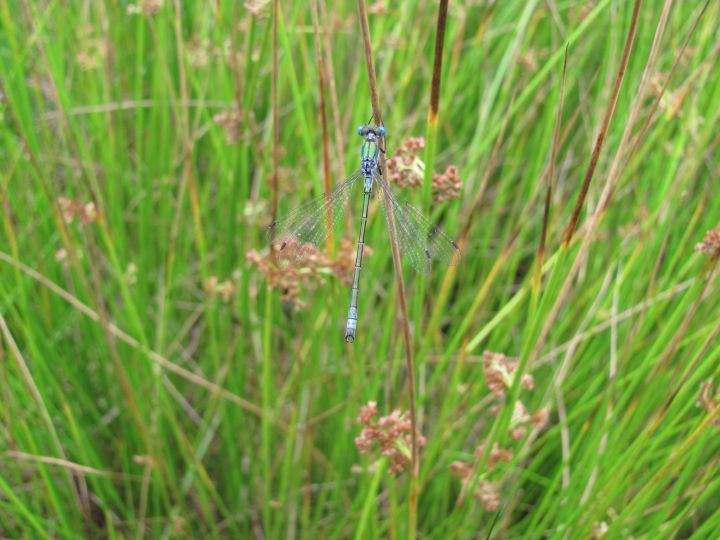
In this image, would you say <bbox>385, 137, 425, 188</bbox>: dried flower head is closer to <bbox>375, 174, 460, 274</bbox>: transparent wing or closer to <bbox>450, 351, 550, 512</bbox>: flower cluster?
<bbox>375, 174, 460, 274</bbox>: transparent wing

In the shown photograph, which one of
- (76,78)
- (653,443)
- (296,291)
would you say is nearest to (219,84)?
(76,78)

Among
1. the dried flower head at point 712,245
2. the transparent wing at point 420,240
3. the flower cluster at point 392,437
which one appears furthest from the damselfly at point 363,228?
the dried flower head at point 712,245

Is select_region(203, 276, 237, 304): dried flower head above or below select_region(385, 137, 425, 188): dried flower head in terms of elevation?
below

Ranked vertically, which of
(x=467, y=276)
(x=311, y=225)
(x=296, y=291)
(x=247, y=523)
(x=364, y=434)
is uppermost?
(x=311, y=225)

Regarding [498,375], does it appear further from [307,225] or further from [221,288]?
[221,288]

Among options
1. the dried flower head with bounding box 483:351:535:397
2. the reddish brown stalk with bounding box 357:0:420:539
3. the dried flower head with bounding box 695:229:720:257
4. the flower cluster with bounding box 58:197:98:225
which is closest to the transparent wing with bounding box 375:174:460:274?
the dried flower head with bounding box 483:351:535:397

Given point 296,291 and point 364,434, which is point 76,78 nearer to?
point 296,291
